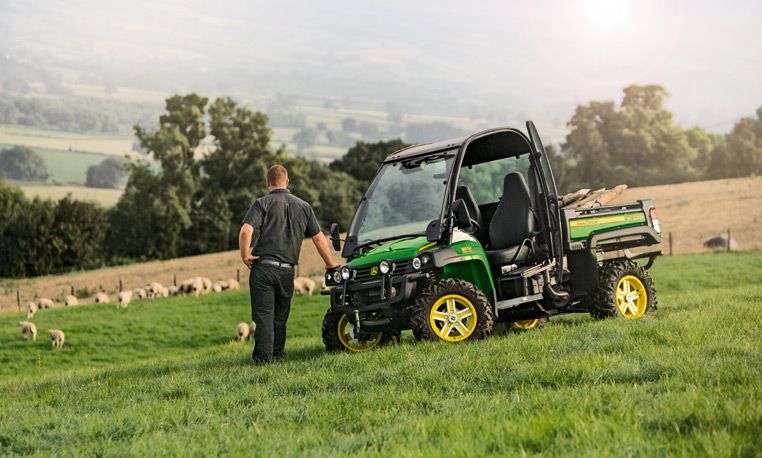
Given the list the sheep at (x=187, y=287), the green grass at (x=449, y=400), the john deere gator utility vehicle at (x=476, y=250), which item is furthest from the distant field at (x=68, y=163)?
the green grass at (x=449, y=400)

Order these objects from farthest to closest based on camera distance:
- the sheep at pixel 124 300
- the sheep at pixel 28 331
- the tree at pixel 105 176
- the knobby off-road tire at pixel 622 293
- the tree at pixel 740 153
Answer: the tree at pixel 105 176 → the tree at pixel 740 153 → the sheep at pixel 124 300 → the sheep at pixel 28 331 → the knobby off-road tire at pixel 622 293

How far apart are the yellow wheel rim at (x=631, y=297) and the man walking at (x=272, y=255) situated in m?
4.34

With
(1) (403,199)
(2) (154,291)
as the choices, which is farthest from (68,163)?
(1) (403,199)

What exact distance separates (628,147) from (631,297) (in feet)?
271

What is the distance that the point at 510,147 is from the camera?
→ 1213 cm

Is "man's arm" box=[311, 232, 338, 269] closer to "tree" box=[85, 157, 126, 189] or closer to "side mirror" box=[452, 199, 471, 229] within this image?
"side mirror" box=[452, 199, 471, 229]

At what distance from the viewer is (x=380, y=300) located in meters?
10.5

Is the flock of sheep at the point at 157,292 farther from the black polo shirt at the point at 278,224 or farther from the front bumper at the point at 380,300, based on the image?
the front bumper at the point at 380,300

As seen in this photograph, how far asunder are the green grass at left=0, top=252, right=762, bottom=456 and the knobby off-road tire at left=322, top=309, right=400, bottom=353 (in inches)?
11.4

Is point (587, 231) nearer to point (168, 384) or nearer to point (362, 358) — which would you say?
point (362, 358)

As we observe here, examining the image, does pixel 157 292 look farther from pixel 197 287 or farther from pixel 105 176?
pixel 105 176

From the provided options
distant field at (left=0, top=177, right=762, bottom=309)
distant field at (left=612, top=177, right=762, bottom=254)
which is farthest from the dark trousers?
distant field at (left=0, top=177, right=762, bottom=309)

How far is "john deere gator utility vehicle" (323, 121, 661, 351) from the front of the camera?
34.4 ft

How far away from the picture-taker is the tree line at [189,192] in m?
76.5
